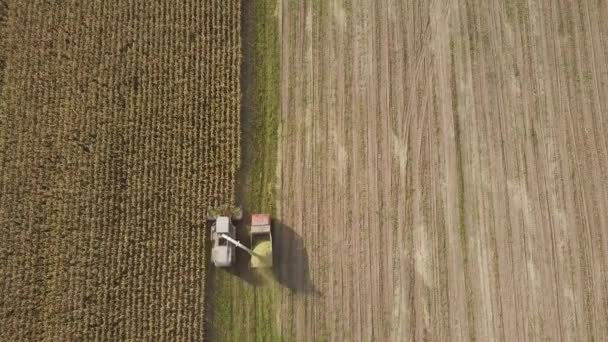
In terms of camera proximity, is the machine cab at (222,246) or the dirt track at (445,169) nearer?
the machine cab at (222,246)

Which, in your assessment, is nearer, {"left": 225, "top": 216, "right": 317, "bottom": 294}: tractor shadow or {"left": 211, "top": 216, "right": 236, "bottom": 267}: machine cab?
{"left": 211, "top": 216, "right": 236, "bottom": 267}: machine cab

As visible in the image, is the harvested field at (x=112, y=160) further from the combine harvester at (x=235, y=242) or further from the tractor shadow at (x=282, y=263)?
the tractor shadow at (x=282, y=263)

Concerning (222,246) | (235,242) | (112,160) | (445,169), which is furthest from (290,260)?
(112,160)

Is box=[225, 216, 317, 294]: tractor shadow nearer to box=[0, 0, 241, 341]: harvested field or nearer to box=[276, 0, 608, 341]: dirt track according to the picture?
box=[276, 0, 608, 341]: dirt track

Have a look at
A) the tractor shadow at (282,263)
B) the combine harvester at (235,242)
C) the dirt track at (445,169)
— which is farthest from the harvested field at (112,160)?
the dirt track at (445,169)

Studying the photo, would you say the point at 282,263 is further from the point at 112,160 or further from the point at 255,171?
the point at 112,160

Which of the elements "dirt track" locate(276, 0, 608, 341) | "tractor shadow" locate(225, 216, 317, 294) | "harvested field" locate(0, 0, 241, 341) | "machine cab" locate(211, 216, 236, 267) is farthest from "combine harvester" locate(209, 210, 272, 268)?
"dirt track" locate(276, 0, 608, 341)

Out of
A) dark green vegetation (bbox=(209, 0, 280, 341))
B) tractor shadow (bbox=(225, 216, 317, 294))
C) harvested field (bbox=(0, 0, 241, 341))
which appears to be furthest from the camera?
tractor shadow (bbox=(225, 216, 317, 294))
